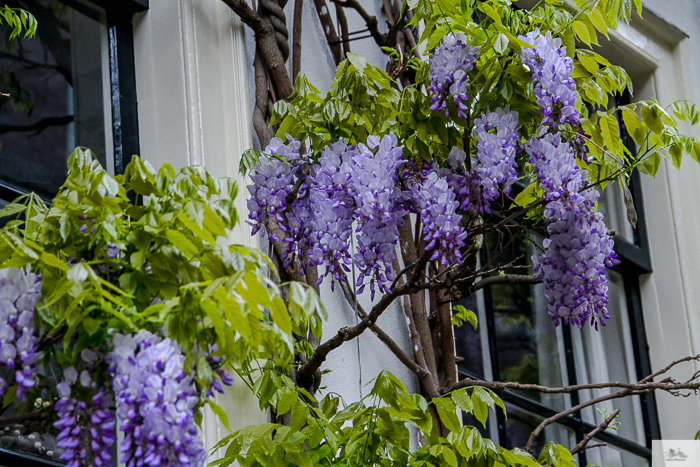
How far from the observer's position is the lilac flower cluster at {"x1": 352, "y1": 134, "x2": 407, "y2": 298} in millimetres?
1520

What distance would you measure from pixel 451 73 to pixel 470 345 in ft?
5.91

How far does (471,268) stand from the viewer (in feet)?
5.65

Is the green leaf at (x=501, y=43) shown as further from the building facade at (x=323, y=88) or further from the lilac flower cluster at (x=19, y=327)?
the lilac flower cluster at (x=19, y=327)

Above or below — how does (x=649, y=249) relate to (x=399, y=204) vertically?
above

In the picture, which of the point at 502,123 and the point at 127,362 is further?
the point at 502,123

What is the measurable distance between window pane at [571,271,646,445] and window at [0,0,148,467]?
245 centimetres

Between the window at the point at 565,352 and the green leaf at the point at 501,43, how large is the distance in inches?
61.9

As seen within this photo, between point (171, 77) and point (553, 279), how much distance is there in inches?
40.6

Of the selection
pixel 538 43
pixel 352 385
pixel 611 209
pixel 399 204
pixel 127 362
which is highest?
pixel 611 209

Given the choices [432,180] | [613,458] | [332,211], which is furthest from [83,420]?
[613,458]

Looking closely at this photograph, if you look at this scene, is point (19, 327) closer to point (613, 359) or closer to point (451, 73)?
point (451, 73)

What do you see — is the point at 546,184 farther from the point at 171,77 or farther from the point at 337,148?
the point at 171,77

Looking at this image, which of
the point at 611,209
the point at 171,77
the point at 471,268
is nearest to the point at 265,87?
the point at 171,77

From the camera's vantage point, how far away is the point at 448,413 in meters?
1.78
